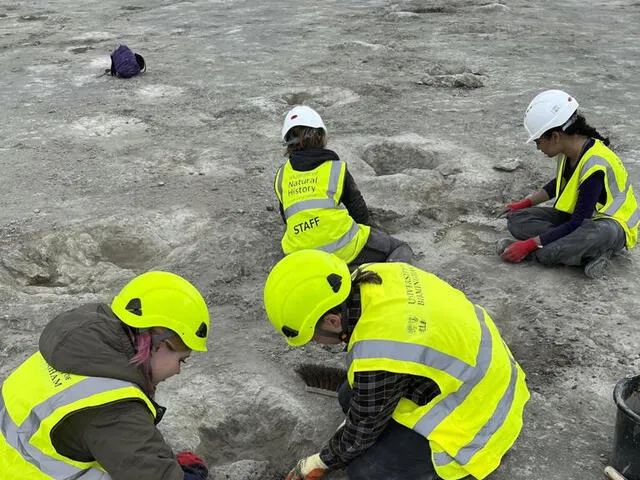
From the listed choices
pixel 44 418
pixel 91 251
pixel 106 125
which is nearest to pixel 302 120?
pixel 91 251

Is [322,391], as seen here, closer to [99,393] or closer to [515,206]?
[99,393]

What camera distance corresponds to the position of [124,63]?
880 cm

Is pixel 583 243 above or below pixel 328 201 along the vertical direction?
below

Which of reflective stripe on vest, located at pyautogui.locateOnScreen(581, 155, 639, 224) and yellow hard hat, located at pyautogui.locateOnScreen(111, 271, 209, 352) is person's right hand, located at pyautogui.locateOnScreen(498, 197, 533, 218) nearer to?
reflective stripe on vest, located at pyautogui.locateOnScreen(581, 155, 639, 224)

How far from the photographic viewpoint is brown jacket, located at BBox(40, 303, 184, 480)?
Answer: 7.00 ft

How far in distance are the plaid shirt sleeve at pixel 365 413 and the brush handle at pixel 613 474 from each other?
100 centimetres

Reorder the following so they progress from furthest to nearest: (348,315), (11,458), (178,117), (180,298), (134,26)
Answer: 1. (134,26)
2. (178,117)
3. (348,315)
4. (180,298)
5. (11,458)

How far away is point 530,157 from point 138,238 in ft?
12.4

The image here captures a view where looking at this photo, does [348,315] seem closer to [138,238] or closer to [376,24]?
[138,238]

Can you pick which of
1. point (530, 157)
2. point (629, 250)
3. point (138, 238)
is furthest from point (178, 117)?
point (629, 250)

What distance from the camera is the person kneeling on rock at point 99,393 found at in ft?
6.99

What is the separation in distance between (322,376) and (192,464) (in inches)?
41.9

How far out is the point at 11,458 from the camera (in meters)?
2.24

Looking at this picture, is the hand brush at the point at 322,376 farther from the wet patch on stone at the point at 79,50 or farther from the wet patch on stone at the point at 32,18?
the wet patch on stone at the point at 32,18
